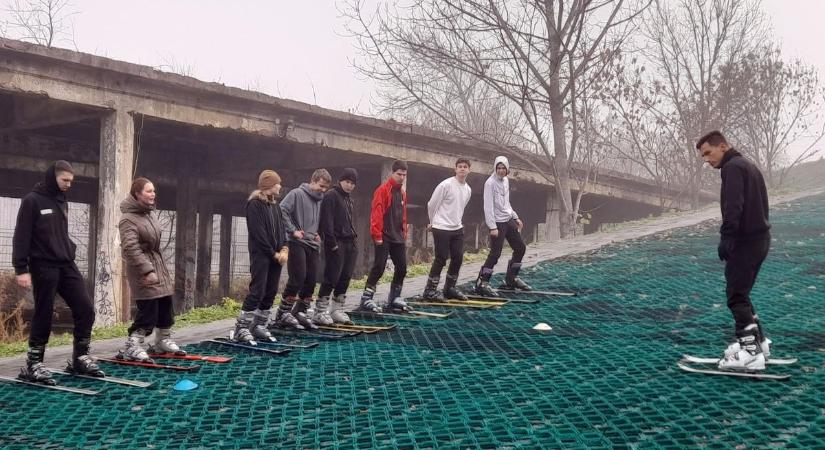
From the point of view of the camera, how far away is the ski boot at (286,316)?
7156 mm

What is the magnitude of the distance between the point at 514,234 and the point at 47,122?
25.4ft

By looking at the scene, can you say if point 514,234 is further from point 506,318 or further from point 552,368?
point 552,368

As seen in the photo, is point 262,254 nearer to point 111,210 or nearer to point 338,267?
point 338,267

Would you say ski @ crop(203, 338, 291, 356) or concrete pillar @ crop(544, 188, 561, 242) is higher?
concrete pillar @ crop(544, 188, 561, 242)

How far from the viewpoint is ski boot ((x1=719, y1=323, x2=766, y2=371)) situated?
485cm

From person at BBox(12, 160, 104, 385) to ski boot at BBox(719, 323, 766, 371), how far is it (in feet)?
14.2

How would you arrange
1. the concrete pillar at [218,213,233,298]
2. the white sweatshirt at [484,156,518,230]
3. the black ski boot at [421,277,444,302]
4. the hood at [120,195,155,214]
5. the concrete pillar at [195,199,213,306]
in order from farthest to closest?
the concrete pillar at [218,213,233,298] < the concrete pillar at [195,199,213,306] < the black ski boot at [421,277,444,302] < the white sweatshirt at [484,156,518,230] < the hood at [120,195,155,214]

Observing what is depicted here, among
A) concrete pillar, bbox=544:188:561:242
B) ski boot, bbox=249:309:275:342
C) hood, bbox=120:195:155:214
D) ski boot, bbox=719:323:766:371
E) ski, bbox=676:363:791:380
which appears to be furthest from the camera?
concrete pillar, bbox=544:188:561:242

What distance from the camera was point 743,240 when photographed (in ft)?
16.6

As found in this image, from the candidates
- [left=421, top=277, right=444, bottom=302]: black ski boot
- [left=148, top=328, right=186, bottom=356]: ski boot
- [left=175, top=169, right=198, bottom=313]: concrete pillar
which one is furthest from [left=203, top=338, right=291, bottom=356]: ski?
[left=175, top=169, right=198, bottom=313]: concrete pillar

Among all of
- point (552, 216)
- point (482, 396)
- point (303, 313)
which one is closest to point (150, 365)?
point (303, 313)

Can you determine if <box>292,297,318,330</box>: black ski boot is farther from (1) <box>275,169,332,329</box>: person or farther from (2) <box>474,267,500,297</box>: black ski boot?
(2) <box>474,267,500,297</box>: black ski boot

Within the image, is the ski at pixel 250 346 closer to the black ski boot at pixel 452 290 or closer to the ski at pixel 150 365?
the ski at pixel 150 365

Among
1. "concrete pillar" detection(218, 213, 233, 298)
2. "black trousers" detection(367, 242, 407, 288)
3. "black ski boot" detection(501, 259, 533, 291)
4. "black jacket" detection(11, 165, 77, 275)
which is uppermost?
"black jacket" detection(11, 165, 77, 275)
